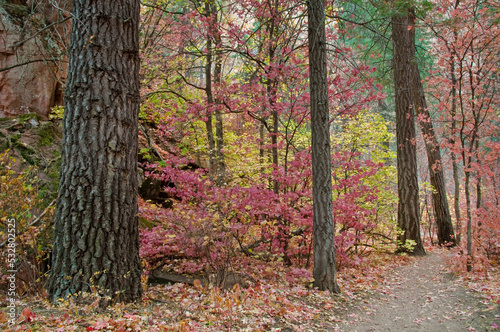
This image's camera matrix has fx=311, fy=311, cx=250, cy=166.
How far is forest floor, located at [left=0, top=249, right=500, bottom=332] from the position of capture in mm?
2582

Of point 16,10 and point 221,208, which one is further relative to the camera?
point 16,10

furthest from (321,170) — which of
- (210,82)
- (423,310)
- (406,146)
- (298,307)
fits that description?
(406,146)

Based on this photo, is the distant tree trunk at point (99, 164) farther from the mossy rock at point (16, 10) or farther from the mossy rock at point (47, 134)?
the mossy rock at point (16, 10)

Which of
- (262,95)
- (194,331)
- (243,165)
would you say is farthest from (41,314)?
(243,165)

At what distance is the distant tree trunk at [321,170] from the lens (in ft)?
17.0

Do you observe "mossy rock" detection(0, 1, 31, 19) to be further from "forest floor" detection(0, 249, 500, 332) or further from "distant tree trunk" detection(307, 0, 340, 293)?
"forest floor" detection(0, 249, 500, 332)

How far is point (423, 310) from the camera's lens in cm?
476

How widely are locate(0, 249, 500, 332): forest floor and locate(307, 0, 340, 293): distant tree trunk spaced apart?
41 centimetres

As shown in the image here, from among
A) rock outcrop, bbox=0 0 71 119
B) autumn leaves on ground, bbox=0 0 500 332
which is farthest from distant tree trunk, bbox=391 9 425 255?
rock outcrop, bbox=0 0 71 119

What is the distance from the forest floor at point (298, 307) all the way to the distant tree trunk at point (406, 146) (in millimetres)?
2230

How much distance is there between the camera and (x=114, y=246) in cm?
305

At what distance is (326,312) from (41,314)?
334cm

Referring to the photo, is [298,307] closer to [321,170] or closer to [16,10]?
[321,170]

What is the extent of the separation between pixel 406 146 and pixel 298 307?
7.26m
